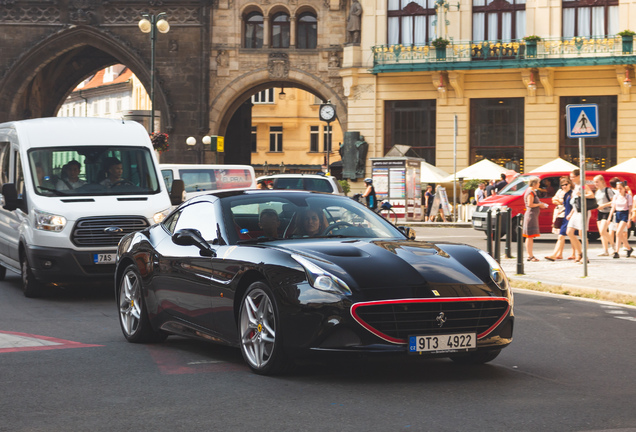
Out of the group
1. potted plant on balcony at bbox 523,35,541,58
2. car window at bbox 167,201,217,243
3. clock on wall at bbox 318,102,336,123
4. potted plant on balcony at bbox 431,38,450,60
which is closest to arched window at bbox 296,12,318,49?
clock on wall at bbox 318,102,336,123

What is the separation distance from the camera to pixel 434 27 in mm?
43938

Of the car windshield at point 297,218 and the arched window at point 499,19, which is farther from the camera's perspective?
the arched window at point 499,19

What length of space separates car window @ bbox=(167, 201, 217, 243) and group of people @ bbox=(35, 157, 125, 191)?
16.4 ft

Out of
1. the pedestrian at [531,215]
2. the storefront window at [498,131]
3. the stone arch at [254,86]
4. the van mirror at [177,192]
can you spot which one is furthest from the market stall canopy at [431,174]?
the van mirror at [177,192]

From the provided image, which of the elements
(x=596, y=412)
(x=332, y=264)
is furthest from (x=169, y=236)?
(x=596, y=412)

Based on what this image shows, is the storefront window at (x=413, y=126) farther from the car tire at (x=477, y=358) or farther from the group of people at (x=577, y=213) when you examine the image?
the car tire at (x=477, y=358)

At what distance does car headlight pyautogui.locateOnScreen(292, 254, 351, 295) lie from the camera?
22.3ft

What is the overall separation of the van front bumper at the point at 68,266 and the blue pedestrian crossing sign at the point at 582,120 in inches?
284

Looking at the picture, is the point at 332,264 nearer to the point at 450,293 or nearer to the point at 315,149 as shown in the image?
the point at 450,293

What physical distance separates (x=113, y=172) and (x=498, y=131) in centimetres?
3123

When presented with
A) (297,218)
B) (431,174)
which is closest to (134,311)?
(297,218)

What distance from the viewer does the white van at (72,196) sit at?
13.2 m

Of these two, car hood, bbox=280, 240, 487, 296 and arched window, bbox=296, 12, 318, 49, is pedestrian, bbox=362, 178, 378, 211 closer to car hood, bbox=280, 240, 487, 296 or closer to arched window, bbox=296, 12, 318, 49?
arched window, bbox=296, 12, 318, 49

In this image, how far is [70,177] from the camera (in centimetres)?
1405
